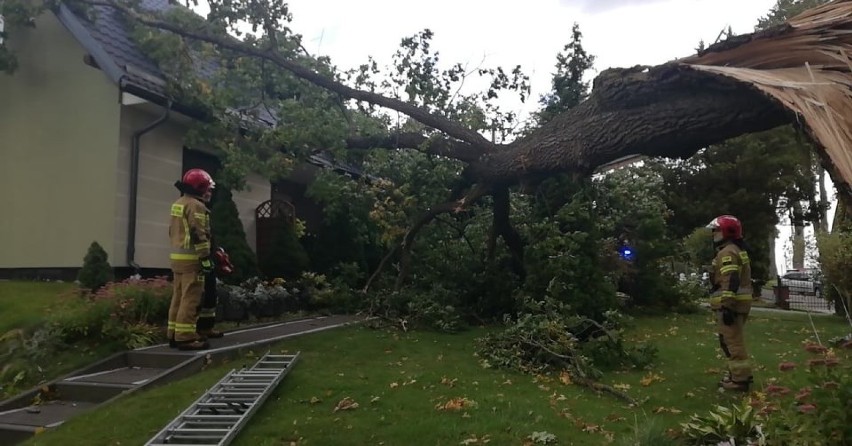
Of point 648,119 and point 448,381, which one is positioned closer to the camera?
point 448,381

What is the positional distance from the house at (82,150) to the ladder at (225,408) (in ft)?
15.6

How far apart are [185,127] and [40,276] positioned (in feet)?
10.8

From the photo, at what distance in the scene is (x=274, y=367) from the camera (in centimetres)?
652

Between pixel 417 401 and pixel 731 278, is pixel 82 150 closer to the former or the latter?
pixel 417 401

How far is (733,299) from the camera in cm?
672

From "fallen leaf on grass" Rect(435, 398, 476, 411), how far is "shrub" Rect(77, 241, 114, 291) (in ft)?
18.1

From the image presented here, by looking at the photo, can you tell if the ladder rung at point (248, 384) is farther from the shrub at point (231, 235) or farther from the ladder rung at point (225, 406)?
the shrub at point (231, 235)

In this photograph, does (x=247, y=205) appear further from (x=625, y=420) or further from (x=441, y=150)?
(x=625, y=420)

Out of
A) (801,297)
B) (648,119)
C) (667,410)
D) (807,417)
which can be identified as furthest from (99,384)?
(801,297)

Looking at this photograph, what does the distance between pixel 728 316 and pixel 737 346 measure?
0.31 meters

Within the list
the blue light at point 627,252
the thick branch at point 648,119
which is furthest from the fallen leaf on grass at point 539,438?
the blue light at point 627,252

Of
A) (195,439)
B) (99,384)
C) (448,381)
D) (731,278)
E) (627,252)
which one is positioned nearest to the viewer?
(195,439)

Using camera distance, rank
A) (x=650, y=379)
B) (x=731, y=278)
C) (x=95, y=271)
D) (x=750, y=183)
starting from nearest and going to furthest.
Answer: (x=731, y=278) → (x=650, y=379) → (x=95, y=271) → (x=750, y=183)

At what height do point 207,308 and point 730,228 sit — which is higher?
point 730,228
